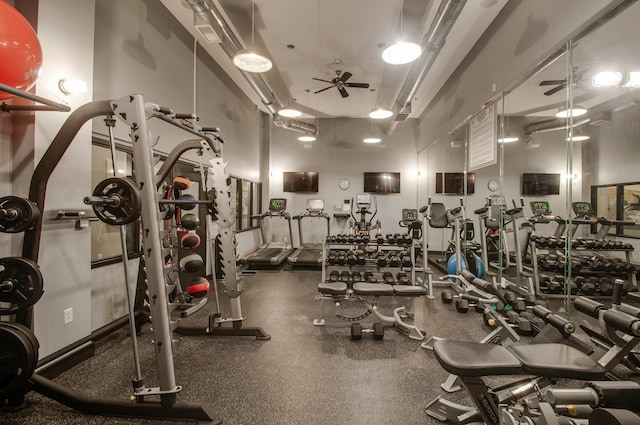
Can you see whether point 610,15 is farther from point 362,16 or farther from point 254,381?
point 254,381

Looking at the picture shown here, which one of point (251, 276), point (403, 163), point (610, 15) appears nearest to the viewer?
point (610, 15)

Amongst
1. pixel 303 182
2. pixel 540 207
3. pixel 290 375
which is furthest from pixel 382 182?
pixel 290 375

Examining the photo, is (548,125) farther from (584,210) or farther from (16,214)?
(16,214)

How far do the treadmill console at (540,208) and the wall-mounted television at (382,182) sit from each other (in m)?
4.04

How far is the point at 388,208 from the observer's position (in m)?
7.98

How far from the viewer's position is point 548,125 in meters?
3.45

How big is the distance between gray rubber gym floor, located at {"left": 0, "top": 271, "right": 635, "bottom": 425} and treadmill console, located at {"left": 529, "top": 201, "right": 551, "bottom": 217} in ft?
6.30

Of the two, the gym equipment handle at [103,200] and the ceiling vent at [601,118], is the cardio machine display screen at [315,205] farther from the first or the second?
the gym equipment handle at [103,200]

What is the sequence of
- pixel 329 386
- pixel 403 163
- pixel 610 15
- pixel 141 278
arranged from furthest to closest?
pixel 403 163
pixel 141 278
pixel 610 15
pixel 329 386

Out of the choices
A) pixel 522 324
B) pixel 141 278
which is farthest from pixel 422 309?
pixel 141 278

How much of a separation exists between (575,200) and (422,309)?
85.2 inches

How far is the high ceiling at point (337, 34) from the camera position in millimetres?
3633

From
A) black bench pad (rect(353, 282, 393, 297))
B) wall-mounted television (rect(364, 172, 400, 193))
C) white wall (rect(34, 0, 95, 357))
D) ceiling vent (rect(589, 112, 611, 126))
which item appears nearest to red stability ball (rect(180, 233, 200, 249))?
white wall (rect(34, 0, 95, 357))

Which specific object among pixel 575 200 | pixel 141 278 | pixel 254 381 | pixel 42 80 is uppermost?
pixel 42 80
